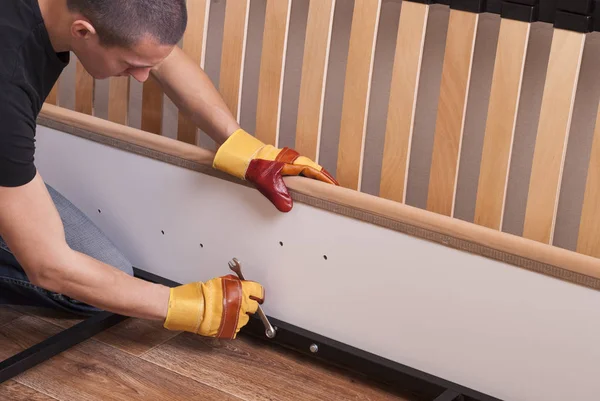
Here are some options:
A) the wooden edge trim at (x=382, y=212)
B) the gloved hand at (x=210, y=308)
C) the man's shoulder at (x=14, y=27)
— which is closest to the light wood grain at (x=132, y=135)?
the wooden edge trim at (x=382, y=212)

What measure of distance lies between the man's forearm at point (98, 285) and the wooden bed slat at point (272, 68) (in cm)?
47

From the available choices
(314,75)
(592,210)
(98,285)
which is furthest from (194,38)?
(592,210)

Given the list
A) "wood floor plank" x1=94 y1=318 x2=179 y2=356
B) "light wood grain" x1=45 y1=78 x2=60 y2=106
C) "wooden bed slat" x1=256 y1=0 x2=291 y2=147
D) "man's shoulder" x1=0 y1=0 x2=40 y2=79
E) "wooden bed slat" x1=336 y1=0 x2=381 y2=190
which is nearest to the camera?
"man's shoulder" x1=0 y1=0 x2=40 y2=79

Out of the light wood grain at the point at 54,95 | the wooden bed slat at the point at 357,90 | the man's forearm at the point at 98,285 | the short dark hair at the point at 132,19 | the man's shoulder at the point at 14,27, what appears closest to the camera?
the short dark hair at the point at 132,19

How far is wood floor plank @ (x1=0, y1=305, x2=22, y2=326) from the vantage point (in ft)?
6.96

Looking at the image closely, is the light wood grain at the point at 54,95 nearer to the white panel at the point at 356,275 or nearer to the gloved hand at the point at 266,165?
the white panel at the point at 356,275

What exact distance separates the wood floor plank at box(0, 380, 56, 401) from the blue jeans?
0.93ft

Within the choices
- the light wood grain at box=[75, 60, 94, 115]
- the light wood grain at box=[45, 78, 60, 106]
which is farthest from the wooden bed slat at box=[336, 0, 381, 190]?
the light wood grain at box=[45, 78, 60, 106]

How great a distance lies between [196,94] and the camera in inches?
78.6

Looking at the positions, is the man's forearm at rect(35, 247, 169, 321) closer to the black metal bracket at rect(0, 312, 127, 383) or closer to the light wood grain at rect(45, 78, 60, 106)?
the black metal bracket at rect(0, 312, 127, 383)

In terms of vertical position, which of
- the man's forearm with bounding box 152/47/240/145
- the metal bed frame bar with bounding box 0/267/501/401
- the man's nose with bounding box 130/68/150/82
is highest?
the man's nose with bounding box 130/68/150/82

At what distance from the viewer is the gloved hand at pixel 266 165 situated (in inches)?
74.7

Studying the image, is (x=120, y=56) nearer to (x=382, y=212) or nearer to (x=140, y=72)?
(x=140, y=72)

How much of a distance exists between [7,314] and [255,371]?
67 centimetres
